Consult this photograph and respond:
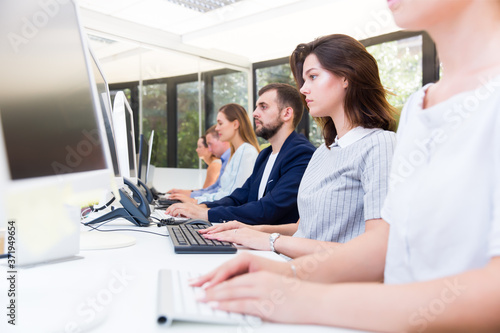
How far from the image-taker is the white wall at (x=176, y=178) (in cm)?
598

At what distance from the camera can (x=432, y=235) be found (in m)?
0.63

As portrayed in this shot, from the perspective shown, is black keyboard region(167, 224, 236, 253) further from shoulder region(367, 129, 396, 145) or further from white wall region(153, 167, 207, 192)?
white wall region(153, 167, 207, 192)

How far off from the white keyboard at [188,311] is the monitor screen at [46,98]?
9.8 inches

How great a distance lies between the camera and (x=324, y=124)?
1585 mm

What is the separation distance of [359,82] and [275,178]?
75 cm

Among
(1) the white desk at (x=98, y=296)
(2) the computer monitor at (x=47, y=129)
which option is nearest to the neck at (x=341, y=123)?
(1) the white desk at (x=98, y=296)

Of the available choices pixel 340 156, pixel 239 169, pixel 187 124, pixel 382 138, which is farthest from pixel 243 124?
pixel 187 124

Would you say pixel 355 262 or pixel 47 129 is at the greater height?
pixel 47 129

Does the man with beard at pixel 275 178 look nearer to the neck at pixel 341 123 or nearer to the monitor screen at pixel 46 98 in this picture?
the neck at pixel 341 123

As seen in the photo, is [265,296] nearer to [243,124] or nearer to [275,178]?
[275,178]

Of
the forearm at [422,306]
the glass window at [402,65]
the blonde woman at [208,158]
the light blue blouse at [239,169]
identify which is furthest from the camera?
the glass window at [402,65]

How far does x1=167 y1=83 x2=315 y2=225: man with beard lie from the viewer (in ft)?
6.18

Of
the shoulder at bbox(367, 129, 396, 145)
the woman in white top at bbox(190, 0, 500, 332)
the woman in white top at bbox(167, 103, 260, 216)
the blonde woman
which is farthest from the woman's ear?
the woman in white top at bbox(190, 0, 500, 332)

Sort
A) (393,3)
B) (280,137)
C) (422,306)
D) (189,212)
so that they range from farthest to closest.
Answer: (280,137) → (189,212) → (393,3) → (422,306)
